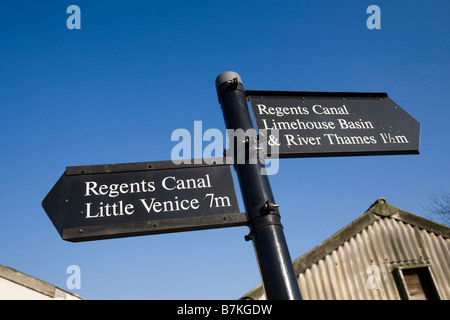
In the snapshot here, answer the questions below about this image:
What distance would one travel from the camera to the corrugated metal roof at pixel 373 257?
259 inches

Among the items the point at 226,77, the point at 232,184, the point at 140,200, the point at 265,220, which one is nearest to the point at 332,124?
the point at 226,77

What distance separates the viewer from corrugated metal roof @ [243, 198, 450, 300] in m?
6.59

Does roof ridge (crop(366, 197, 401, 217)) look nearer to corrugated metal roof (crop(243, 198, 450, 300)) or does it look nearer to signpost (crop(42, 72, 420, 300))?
corrugated metal roof (crop(243, 198, 450, 300))

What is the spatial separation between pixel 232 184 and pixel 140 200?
63 centimetres

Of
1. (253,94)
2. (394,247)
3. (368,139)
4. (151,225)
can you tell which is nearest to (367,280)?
(394,247)

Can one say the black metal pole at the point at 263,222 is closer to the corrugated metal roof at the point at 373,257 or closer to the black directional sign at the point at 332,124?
the black directional sign at the point at 332,124

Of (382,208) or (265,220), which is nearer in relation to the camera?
(265,220)

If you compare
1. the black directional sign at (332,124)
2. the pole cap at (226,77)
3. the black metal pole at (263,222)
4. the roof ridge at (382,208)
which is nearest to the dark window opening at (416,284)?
the roof ridge at (382,208)

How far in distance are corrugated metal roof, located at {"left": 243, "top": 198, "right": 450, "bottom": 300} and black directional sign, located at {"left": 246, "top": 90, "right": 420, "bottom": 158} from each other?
4.27 meters

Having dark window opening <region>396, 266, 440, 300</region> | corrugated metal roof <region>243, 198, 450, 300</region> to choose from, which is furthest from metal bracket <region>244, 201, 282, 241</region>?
dark window opening <region>396, 266, 440, 300</region>

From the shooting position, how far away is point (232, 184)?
2406 millimetres

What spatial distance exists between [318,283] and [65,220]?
18.2 feet

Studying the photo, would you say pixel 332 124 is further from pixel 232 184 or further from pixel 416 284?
pixel 416 284
